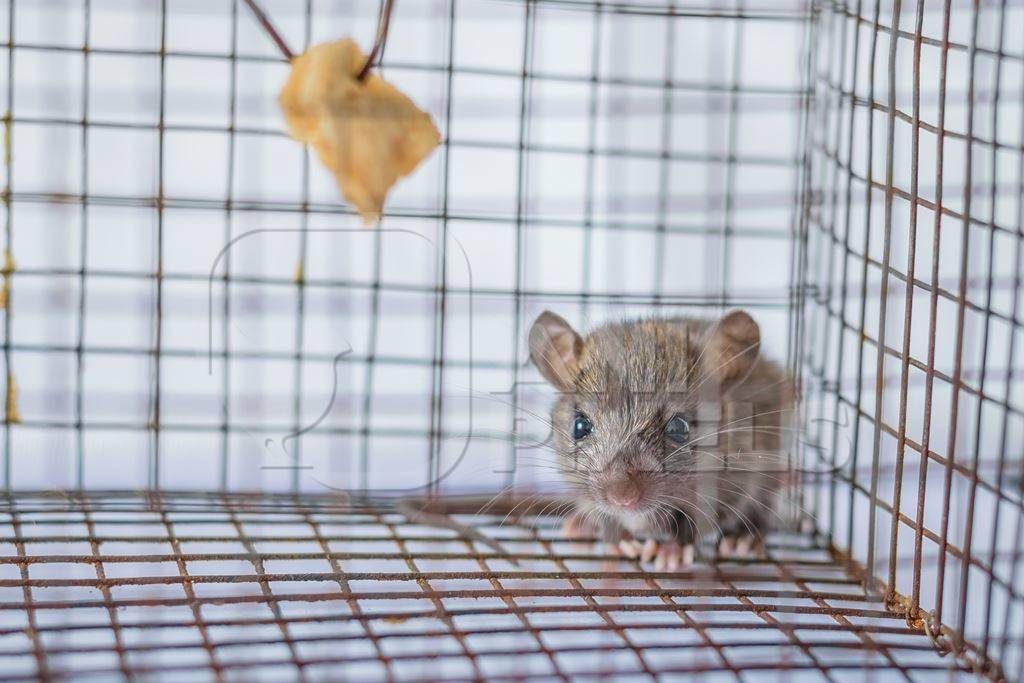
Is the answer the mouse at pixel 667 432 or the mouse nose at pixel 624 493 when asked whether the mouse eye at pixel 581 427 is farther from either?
the mouse nose at pixel 624 493

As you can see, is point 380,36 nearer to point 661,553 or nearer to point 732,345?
point 732,345

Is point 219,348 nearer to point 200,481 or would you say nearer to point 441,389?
point 200,481

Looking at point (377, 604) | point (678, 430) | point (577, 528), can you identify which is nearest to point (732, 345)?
point (678, 430)

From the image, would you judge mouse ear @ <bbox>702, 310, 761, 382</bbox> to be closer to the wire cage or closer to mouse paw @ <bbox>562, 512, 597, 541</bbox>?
the wire cage

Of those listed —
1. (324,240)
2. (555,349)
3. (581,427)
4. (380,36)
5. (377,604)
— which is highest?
(380,36)

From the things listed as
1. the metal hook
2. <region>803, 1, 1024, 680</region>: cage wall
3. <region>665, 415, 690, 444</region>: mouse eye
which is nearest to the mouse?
<region>665, 415, 690, 444</region>: mouse eye

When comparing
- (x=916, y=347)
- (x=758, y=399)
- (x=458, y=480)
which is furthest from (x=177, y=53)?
(x=916, y=347)

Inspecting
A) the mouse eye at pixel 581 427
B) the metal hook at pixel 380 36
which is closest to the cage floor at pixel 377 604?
the mouse eye at pixel 581 427
